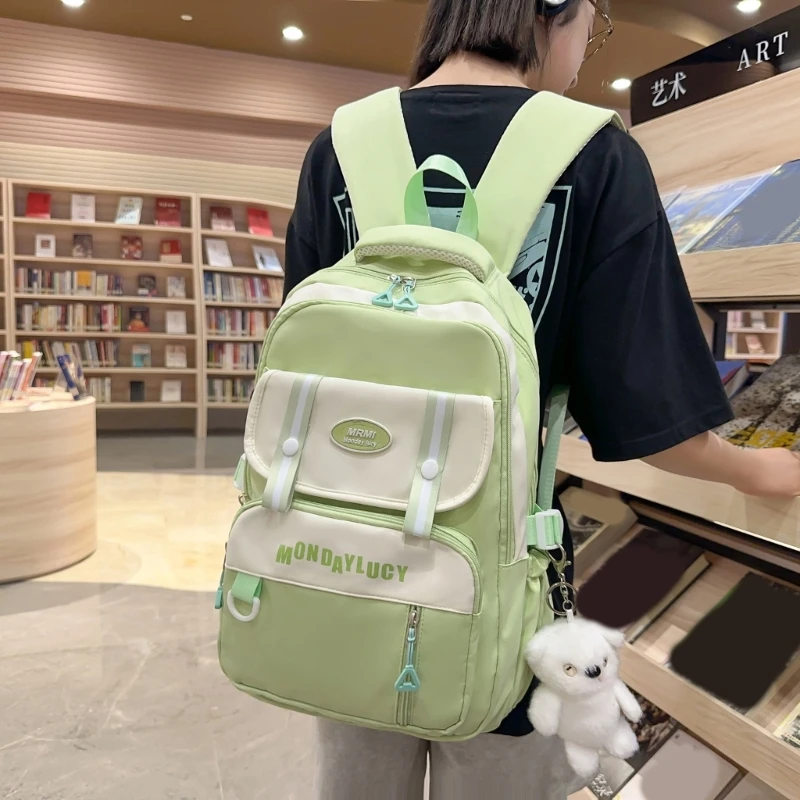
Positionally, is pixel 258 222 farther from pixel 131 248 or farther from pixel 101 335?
pixel 101 335

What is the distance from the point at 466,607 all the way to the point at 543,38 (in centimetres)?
63

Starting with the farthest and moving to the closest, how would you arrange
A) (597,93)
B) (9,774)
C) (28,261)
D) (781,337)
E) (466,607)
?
(597,93) → (28,261) → (9,774) → (781,337) → (466,607)

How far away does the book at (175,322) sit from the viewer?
6.62 meters

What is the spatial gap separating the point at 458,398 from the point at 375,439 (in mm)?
87

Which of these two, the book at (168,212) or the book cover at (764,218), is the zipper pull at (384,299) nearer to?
the book cover at (764,218)

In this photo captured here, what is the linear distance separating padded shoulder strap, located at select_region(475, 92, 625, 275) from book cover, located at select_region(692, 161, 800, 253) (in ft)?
1.31

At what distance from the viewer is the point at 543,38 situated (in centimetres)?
83

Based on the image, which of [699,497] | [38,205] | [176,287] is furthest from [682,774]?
[38,205]

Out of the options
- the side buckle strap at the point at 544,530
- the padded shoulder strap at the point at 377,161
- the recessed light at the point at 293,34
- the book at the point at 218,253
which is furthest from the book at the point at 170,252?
the side buckle strap at the point at 544,530

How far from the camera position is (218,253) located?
662 centimetres

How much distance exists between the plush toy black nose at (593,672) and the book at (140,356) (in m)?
6.47

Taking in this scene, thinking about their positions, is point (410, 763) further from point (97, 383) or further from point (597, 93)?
point (597, 93)

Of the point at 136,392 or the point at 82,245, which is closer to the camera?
the point at 82,245

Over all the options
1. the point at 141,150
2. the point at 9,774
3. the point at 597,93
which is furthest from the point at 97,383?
the point at 597,93
